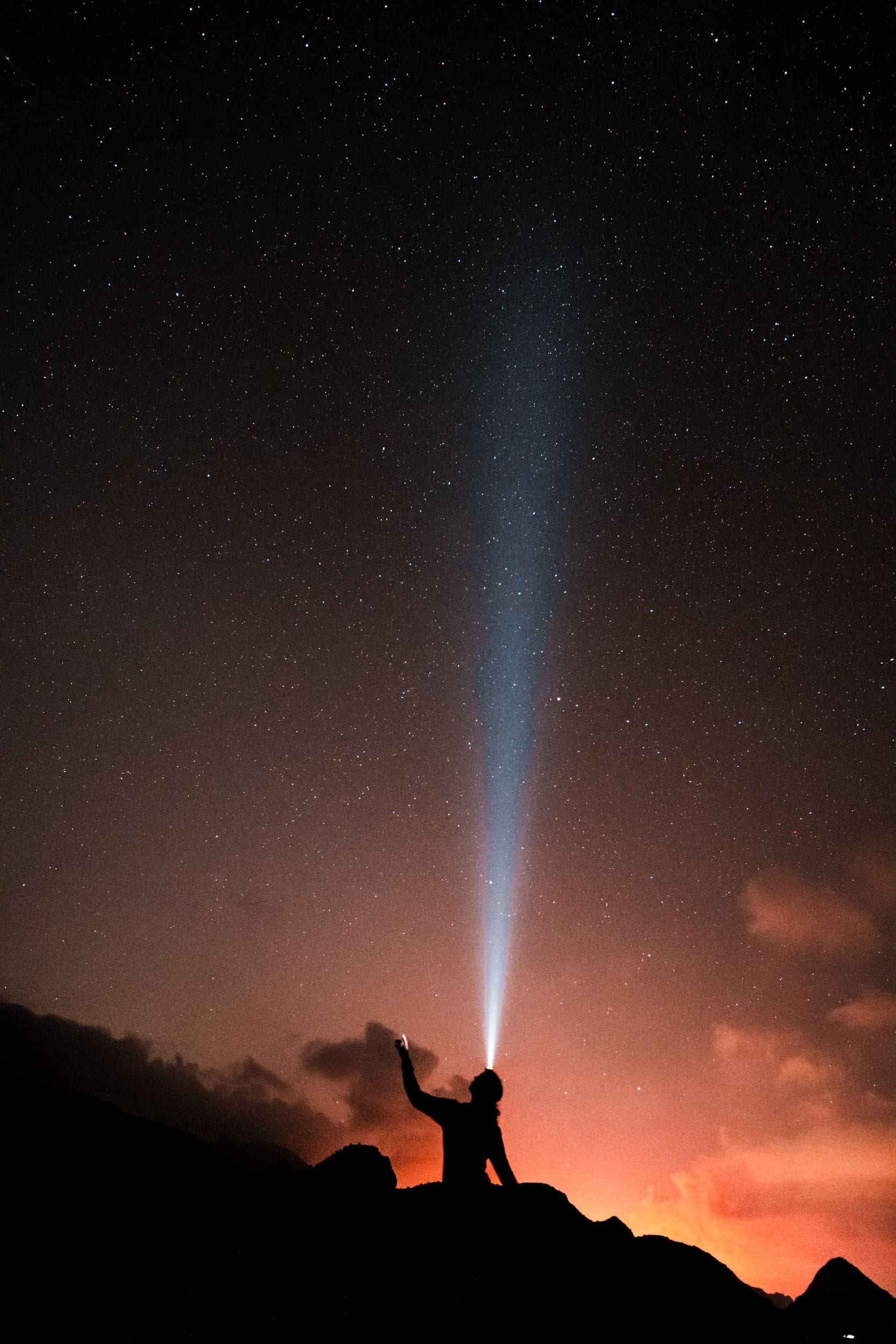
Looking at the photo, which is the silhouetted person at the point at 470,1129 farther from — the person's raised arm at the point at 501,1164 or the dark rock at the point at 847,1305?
the dark rock at the point at 847,1305

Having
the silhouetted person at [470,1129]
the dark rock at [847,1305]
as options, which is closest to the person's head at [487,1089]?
the silhouetted person at [470,1129]

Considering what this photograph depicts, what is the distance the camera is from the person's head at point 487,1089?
3766 mm

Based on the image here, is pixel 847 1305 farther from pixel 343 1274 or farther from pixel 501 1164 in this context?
pixel 501 1164

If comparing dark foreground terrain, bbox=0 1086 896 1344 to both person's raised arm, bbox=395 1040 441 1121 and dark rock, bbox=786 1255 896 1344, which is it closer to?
person's raised arm, bbox=395 1040 441 1121

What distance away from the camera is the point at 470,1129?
365 cm

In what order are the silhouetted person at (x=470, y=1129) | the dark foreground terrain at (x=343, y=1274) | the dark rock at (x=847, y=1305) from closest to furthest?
the silhouetted person at (x=470, y=1129), the dark foreground terrain at (x=343, y=1274), the dark rock at (x=847, y=1305)

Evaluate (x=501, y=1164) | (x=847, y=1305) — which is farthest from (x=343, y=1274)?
(x=847, y=1305)

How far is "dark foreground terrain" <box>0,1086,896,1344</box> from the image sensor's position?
389 cm

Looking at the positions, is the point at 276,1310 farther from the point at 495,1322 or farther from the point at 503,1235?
the point at 503,1235

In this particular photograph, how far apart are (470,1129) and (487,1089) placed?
0.23m

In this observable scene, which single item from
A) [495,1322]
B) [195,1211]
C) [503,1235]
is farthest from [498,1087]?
[195,1211]

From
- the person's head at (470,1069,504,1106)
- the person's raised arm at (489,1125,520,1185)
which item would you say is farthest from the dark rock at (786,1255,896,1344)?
the person's head at (470,1069,504,1106)

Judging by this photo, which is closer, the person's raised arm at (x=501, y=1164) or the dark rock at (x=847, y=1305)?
the person's raised arm at (x=501, y=1164)

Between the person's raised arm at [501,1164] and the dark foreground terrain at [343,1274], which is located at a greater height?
the person's raised arm at [501,1164]
